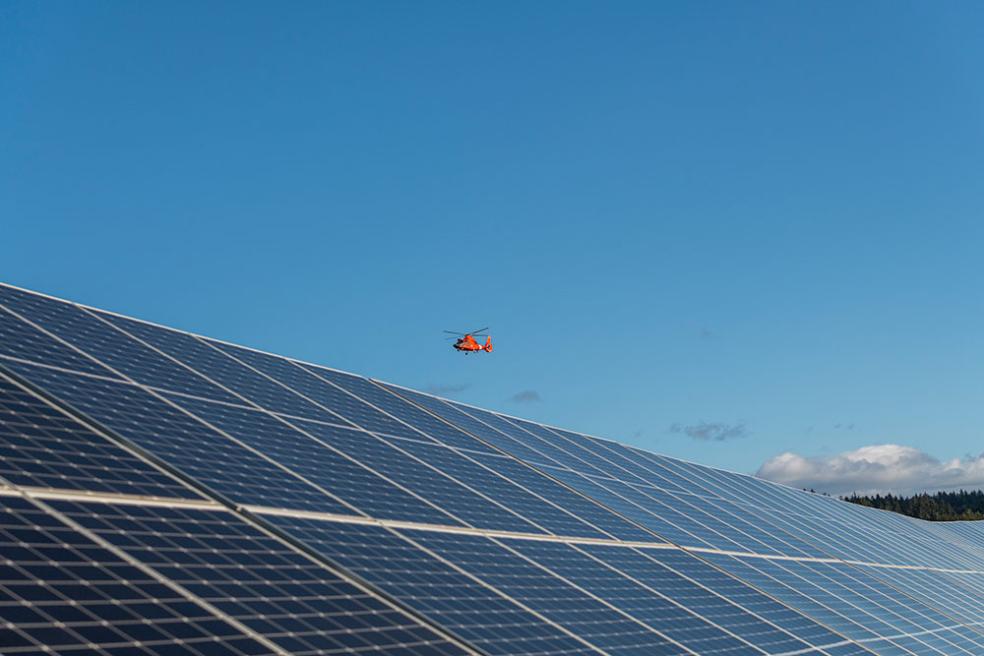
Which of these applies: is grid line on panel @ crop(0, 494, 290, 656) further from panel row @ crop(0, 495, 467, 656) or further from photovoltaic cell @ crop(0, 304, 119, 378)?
photovoltaic cell @ crop(0, 304, 119, 378)

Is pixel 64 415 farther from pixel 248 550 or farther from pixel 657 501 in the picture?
pixel 657 501

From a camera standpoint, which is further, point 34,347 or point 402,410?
point 402,410

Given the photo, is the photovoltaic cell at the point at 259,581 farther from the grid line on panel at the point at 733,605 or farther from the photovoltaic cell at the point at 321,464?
the grid line on panel at the point at 733,605

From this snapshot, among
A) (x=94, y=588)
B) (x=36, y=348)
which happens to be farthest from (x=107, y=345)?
(x=94, y=588)

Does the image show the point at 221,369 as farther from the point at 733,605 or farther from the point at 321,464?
the point at 733,605

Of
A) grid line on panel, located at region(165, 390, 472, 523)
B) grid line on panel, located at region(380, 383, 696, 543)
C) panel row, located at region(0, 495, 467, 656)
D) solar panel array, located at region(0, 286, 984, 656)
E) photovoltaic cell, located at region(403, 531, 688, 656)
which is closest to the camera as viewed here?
panel row, located at region(0, 495, 467, 656)

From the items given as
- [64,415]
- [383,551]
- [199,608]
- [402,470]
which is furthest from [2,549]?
[402,470]

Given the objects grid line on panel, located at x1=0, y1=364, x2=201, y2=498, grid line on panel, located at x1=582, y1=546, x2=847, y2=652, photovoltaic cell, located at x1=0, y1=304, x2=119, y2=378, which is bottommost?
grid line on panel, located at x1=582, y1=546, x2=847, y2=652

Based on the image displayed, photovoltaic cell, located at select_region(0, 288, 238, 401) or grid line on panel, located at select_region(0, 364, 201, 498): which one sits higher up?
photovoltaic cell, located at select_region(0, 288, 238, 401)

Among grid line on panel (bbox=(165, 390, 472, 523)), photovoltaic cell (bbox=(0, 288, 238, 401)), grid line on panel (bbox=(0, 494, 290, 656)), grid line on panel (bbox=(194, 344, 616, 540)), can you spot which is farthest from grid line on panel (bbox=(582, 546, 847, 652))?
grid line on panel (bbox=(0, 494, 290, 656))
